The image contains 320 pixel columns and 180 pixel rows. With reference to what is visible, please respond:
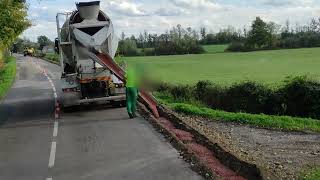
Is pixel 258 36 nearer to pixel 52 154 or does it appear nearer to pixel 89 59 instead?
pixel 89 59

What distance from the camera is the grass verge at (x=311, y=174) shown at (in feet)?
32.2

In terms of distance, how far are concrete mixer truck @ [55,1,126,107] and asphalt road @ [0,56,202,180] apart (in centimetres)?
64

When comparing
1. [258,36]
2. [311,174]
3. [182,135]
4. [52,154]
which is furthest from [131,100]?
[258,36]

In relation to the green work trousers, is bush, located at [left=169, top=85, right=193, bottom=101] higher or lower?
lower

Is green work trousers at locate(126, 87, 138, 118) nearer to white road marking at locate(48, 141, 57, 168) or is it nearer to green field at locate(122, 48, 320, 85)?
green field at locate(122, 48, 320, 85)

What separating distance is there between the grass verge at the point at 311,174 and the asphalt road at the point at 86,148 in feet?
6.50

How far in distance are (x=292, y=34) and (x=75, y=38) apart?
10209cm

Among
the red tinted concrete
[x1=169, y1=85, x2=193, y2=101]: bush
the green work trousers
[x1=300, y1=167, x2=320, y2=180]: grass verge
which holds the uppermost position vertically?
the green work trousers

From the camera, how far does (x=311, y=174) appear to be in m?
10.2

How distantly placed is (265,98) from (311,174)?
14469 millimetres

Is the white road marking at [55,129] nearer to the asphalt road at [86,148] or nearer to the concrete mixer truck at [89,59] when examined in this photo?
the asphalt road at [86,148]

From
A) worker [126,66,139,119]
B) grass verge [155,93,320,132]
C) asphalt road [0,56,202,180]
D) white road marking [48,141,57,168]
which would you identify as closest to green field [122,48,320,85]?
worker [126,66,139,119]

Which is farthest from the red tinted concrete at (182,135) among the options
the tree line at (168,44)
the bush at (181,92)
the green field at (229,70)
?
the tree line at (168,44)

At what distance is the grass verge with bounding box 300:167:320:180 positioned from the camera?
32.2ft
